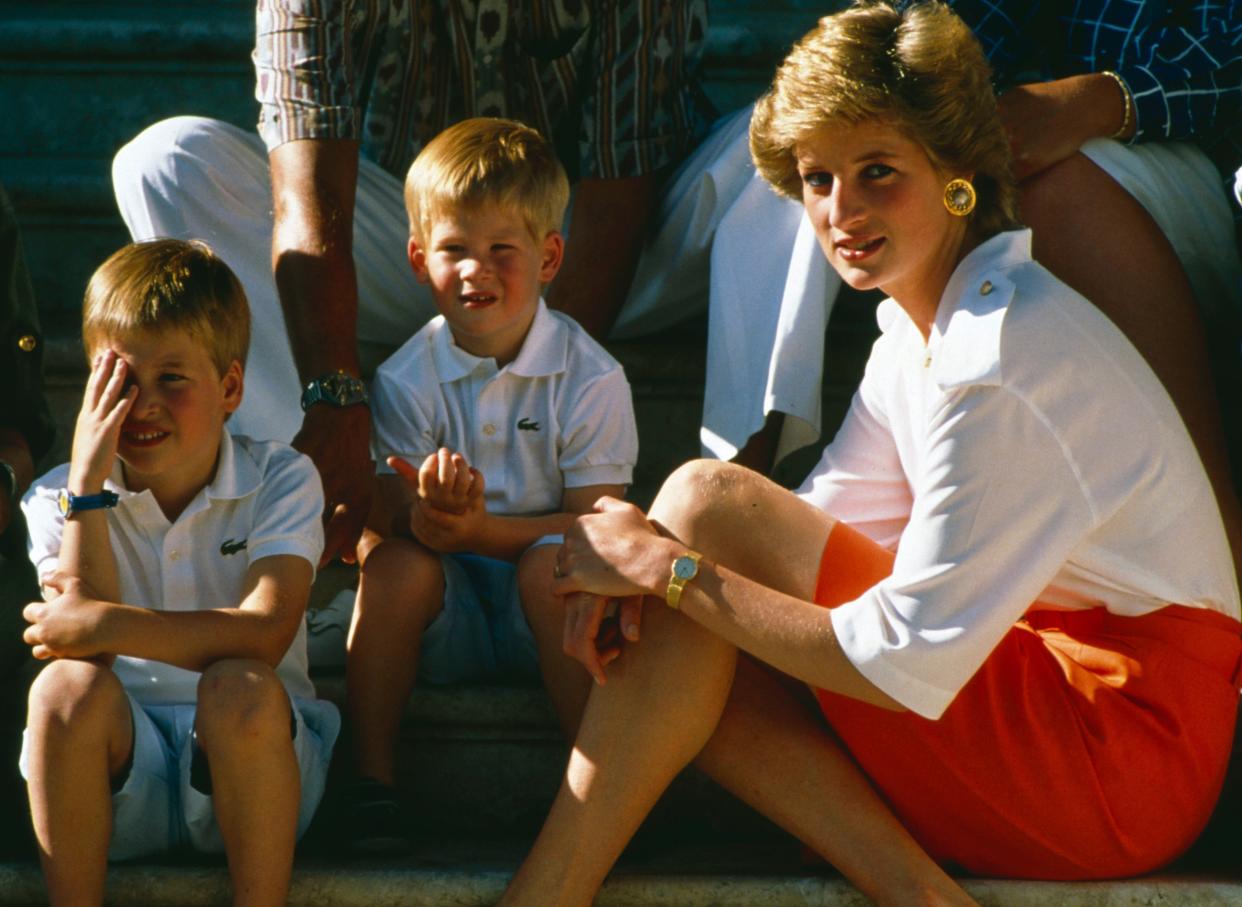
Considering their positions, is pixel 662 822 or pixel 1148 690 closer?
pixel 1148 690

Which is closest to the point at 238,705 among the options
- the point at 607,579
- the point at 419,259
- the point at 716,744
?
the point at 607,579

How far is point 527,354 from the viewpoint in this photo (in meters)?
2.28

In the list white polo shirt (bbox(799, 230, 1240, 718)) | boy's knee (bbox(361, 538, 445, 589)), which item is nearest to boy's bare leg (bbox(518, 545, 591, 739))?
boy's knee (bbox(361, 538, 445, 589))

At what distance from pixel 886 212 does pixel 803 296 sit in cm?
52

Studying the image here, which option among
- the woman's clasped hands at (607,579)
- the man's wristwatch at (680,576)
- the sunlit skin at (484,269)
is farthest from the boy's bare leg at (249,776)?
the sunlit skin at (484,269)

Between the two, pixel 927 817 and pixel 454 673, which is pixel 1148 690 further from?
pixel 454 673

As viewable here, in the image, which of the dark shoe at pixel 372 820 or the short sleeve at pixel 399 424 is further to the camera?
the short sleeve at pixel 399 424

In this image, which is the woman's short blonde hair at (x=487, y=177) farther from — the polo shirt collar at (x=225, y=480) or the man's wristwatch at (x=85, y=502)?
the man's wristwatch at (x=85, y=502)

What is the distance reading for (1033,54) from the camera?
2.44m

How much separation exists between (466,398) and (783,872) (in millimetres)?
772

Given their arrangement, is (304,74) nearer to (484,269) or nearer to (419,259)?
(419,259)

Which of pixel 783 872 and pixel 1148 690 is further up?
pixel 1148 690

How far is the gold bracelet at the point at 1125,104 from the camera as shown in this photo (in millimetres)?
2277

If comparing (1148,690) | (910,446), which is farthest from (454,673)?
(1148,690)
